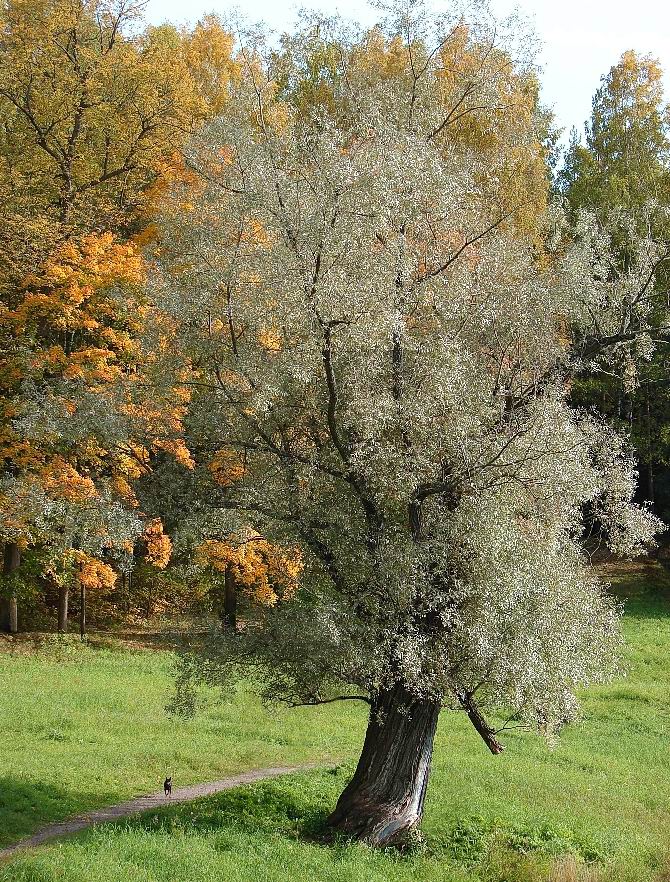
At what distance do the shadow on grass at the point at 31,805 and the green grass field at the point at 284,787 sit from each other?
0.12ft

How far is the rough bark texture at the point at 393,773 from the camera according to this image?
14195mm

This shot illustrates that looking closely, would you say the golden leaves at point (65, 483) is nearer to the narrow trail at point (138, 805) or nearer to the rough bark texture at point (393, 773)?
the narrow trail at point (138, 805)

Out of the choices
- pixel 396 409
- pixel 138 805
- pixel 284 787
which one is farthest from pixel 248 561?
pixel 396 409

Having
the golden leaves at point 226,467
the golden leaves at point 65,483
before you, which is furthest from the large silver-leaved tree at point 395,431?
the golden leaves at point 65,483

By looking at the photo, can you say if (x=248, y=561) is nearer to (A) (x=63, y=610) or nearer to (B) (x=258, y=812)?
(A) (x=63, y=610)

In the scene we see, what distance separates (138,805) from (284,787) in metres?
2.69

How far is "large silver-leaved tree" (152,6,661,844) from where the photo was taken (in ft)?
43.4

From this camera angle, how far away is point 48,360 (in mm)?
23969

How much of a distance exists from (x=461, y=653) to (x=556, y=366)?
17.2 ft

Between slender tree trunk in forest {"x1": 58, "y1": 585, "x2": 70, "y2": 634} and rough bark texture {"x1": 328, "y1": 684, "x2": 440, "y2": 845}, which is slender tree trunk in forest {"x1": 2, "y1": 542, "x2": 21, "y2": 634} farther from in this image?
rough bark texture {"x1": 328, "y1": 684, "x2": 440, "y2": 845}

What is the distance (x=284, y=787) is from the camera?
53.7ft

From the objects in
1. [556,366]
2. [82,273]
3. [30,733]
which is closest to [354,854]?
[556,366]

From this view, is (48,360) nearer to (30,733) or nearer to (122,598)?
(30,733)

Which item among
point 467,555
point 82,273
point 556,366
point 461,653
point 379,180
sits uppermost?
point 82,273
